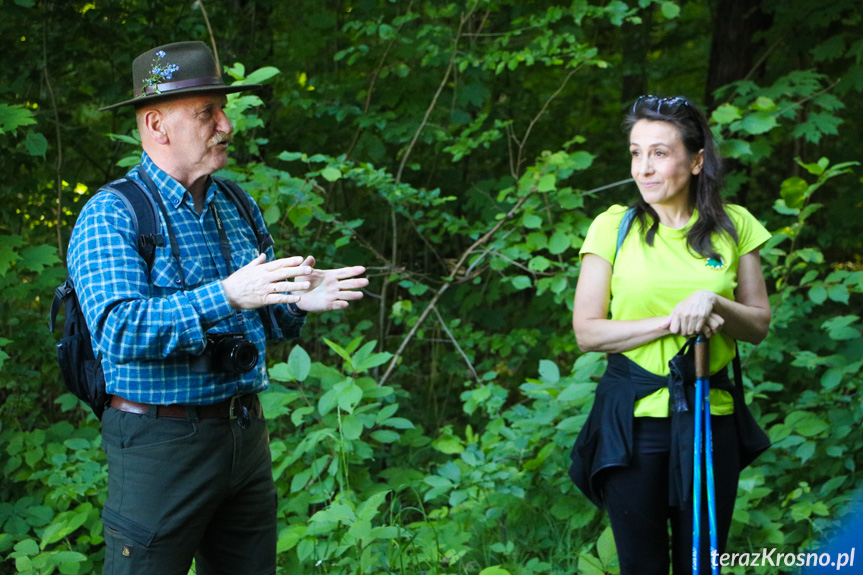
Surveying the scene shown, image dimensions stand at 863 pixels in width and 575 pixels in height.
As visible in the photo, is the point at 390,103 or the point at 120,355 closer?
the point at 120,355

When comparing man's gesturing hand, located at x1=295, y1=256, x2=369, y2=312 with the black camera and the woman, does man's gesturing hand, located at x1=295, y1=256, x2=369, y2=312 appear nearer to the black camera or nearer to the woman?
the black camera

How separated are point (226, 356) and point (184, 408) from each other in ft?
0.61

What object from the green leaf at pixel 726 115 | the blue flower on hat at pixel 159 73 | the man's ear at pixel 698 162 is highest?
the blue flower on hat at pixel 159 73

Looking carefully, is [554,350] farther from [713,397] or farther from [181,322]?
[181,322]

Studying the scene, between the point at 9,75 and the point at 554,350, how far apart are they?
12.0ft

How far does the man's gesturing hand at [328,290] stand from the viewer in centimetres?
216

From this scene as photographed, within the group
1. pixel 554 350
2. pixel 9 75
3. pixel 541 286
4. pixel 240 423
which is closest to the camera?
pixel 240 423

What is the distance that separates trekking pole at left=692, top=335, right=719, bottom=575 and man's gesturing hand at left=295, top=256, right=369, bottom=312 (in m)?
1.00

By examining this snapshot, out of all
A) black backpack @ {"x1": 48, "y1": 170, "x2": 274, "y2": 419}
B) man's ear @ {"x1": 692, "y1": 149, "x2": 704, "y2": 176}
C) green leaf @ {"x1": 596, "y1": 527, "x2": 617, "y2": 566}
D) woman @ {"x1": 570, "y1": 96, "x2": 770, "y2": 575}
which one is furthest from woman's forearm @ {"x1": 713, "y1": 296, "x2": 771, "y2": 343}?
black backpack @ {"x1": 48, "y1": 170, "x2": 274, "y2": 419}

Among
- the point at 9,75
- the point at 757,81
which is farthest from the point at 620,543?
the point at 757,81

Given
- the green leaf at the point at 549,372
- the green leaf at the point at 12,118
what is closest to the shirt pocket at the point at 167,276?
the green leaf at the point at 12,118

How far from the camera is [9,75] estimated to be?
458 centimetres

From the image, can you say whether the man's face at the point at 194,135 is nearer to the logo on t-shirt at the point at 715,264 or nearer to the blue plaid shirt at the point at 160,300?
the blue plaid shirt at the point at 160,300

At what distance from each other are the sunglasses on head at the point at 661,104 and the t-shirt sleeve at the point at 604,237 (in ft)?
1.13
